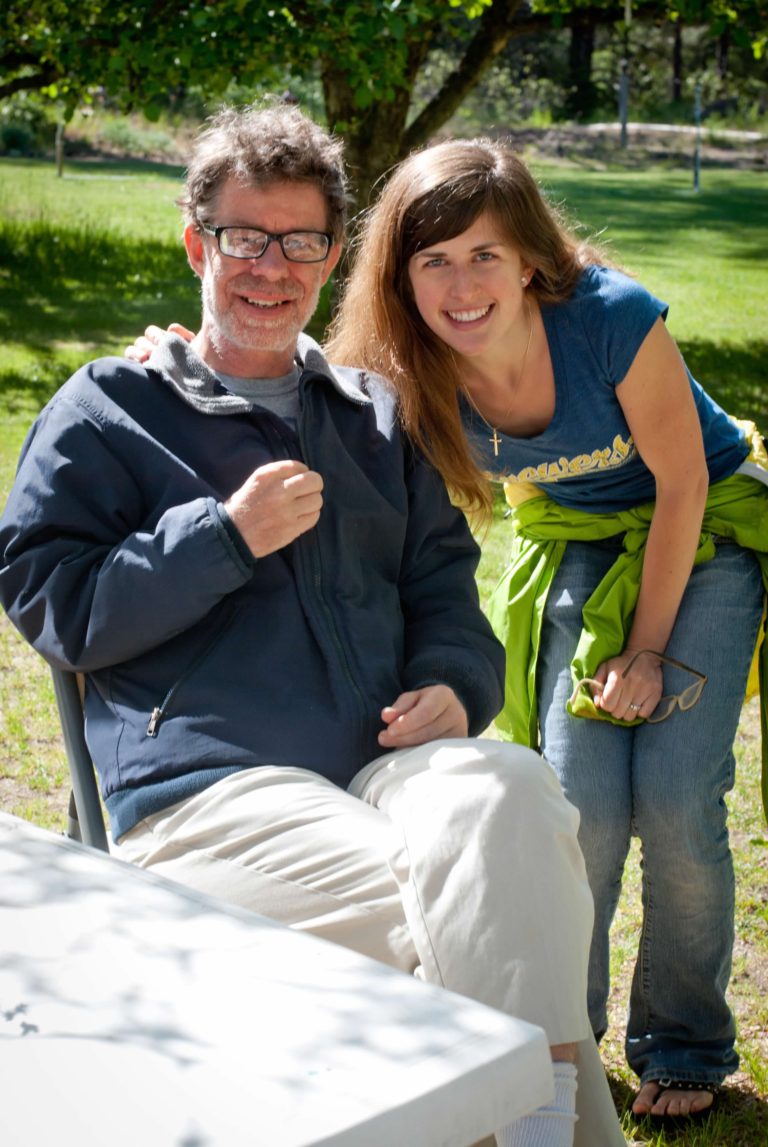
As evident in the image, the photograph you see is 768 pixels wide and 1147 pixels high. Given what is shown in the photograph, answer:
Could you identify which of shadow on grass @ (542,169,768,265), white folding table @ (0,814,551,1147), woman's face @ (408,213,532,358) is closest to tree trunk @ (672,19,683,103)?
shadow on grass @ (542,169,768,265)

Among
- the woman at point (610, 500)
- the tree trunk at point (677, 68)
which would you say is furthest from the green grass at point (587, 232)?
the tree trunk at point (677, 68)

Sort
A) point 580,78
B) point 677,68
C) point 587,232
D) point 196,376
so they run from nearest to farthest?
1. point 196,376
2. point 587,232
3. point 580,78
4. point 677,68

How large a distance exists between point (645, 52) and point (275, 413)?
37933 millimetres

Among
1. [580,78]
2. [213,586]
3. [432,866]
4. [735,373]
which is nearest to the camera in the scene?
[432,866]

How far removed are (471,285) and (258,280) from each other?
42cm

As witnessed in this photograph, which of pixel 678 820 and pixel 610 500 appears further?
pixel 610 500

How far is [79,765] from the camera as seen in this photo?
2328mm

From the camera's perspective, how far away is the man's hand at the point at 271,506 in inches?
89.0

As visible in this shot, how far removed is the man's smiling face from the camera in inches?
103

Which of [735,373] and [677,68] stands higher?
[677,68]

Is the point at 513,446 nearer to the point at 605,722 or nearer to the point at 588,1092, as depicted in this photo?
the point at 605,722

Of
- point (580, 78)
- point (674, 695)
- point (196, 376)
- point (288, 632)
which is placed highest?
point (580, 78)

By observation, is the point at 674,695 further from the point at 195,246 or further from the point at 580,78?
the point at 580,78

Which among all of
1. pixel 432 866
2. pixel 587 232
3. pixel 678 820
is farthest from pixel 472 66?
pixel 432 866
